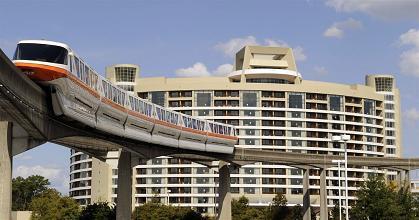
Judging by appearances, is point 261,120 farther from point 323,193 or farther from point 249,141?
point 323,193

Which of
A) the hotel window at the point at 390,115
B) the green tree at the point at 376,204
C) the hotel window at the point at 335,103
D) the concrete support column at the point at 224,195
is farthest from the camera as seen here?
the hotel window at the point at 390,115

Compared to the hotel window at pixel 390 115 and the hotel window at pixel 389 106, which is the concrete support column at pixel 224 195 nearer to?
the hotel window at pixel 389 106

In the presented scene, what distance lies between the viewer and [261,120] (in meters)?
165

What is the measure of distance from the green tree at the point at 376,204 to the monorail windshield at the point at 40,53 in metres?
46.1

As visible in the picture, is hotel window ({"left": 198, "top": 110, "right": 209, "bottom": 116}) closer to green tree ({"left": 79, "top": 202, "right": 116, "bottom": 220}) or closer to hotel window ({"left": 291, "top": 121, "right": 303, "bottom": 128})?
hotel window ({"left": 291, "top": 121, "right": 303, "bottom": 128})

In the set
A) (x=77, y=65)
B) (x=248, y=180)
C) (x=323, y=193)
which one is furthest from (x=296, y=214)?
(x=77, y=65)

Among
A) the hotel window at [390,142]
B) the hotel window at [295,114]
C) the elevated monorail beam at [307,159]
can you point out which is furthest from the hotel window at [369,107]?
the elevated monorail beam at [307,159]

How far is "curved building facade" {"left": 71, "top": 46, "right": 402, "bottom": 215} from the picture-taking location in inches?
6363

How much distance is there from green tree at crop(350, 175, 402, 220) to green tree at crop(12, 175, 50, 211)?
126515 mm

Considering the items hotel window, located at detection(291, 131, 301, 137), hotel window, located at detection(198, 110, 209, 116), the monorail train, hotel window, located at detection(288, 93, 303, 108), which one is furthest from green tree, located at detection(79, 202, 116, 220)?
hotel window, located at detection(288, 93, 303, 108)

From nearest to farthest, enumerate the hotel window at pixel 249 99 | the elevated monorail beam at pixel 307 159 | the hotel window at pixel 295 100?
the elevated monorail beam at pixel 307 159
the hotel window at pixel 249 99
the hotel window at pixel 295 100

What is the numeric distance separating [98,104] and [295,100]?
4515 inches

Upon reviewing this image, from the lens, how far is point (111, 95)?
5991cm

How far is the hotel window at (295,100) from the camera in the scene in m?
166
